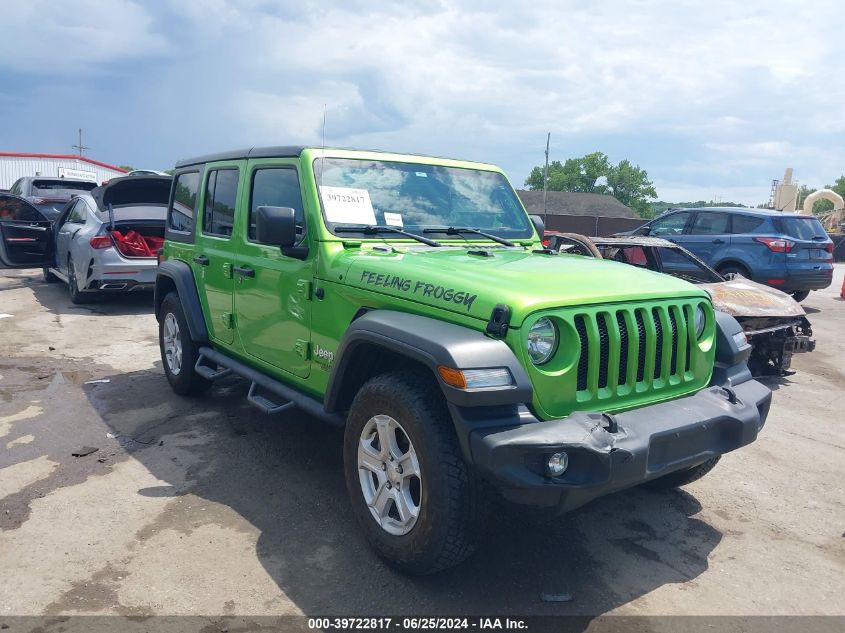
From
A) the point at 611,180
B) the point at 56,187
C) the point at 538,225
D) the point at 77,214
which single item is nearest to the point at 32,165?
the point at 56,187

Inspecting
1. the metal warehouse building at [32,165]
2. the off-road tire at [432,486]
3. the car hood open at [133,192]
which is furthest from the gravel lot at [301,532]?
the metal warehouse building at [32,165]

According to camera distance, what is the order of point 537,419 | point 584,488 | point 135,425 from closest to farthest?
1. point 584,488
2. point 537,419
3. point 135,425

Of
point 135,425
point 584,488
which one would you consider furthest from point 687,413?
point 135,425

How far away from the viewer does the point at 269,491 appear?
4.03 m

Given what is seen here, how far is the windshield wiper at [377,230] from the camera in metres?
3.88

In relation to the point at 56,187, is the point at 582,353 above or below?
below

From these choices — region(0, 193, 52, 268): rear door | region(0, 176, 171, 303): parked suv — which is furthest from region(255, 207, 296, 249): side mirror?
region(0, 193, 52, 268): rear door

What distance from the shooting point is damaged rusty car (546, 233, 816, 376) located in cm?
650

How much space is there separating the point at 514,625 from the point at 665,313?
158cm

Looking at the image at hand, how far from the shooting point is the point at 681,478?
403 centimetres

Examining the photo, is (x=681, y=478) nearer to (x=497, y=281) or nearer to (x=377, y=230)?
(x=497, y=281)

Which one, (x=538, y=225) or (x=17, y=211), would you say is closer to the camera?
(x=538, y=225)

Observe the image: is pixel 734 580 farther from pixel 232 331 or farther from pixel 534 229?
pixel 232 331

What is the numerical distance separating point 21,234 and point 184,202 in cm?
550
